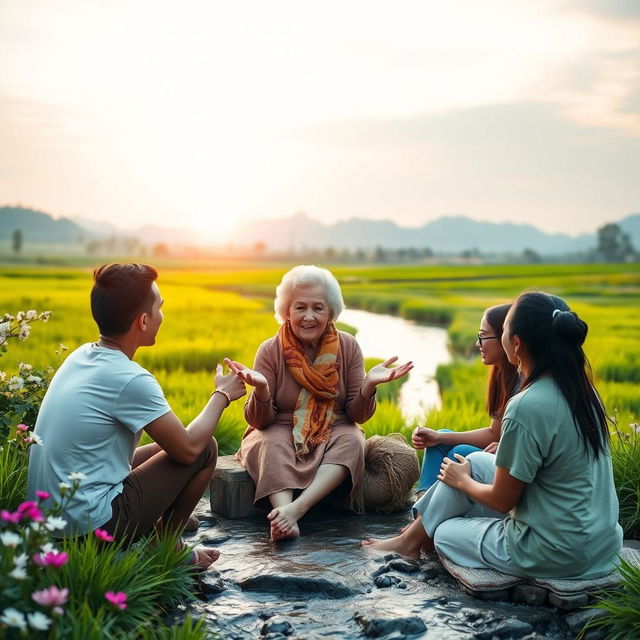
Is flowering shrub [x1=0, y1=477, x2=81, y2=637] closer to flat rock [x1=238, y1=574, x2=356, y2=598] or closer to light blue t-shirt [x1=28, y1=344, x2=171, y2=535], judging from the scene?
light blue t-shirt [x1=28, y1=344, x2=171, y2=535]

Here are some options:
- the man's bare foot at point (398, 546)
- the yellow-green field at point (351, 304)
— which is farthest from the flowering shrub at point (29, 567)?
the yellow-green field at point (351, 304)

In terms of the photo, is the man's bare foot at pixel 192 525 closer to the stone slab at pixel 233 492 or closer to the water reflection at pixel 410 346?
the stone slab at pixel 233 492

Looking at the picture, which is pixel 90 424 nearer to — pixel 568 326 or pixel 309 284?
pixel 309 284

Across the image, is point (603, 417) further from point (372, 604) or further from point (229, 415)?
point (229, 415)

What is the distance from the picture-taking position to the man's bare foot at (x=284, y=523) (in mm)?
4680

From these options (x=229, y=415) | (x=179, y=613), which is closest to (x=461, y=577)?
(x=179, y=613)

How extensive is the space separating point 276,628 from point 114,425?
42.5 inches

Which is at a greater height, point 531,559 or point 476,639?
point 531,559

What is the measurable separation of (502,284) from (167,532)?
Result: 37.0 m

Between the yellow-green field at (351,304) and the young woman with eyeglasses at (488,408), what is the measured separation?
2042 mm

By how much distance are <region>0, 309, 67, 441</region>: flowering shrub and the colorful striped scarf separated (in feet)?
4.69

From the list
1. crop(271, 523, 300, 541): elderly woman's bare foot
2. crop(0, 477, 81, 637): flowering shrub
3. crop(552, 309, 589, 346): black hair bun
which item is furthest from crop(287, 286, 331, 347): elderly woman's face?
crop(0, 477, 81, 637): flowering shrub

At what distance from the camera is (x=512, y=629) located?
11.5ft

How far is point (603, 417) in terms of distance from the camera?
3.62m
